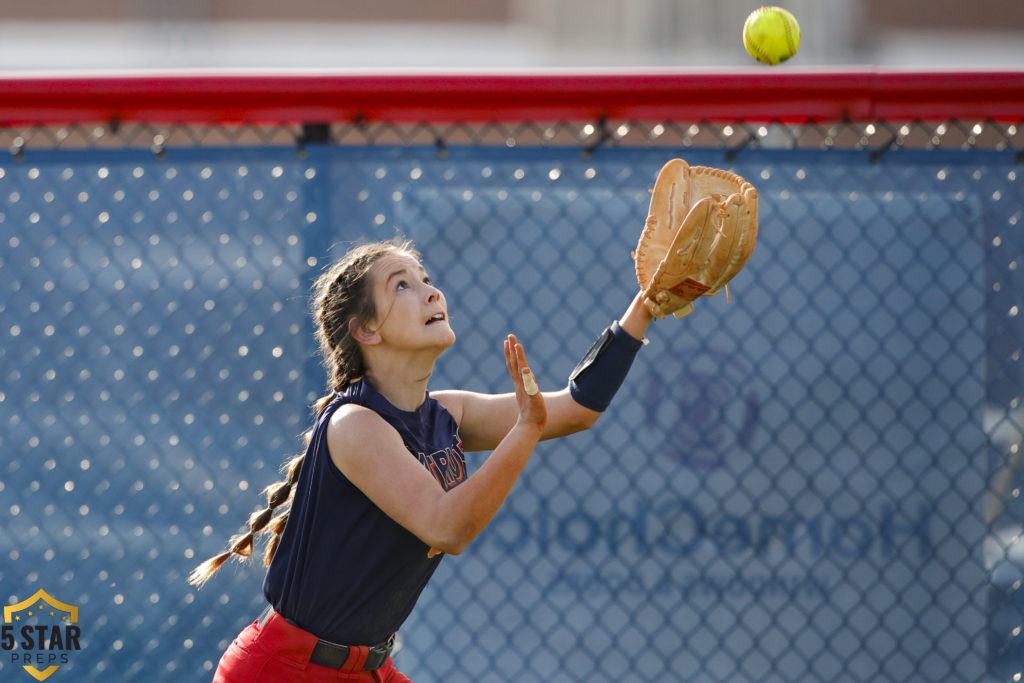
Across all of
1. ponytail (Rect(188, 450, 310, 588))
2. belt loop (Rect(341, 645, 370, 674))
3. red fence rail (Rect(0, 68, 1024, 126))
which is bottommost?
belt loop (Rect(341, 645, 370, 674))

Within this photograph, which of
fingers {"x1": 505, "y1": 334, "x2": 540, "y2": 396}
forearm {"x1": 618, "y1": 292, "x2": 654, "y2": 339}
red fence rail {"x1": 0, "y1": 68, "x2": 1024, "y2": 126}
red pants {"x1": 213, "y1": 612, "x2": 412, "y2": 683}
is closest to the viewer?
fingers {"x1": 505, "y1": 334, "x2": 540, "y2": 396}

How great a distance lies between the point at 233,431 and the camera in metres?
2.57

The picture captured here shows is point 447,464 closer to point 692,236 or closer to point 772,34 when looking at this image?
point 692,236

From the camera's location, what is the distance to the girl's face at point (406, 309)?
2066 millimetres

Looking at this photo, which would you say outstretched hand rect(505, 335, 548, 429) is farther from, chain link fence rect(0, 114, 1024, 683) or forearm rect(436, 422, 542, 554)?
chain link fence rect(0, 114, 1024, 683)

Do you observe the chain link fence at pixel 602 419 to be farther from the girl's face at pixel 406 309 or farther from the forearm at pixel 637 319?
the girl's face at pixel 406 309

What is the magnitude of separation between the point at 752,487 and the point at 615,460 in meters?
0.33

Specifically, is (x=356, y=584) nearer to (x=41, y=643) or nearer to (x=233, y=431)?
(x=233, y=431)

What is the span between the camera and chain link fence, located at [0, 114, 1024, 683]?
2.54 m

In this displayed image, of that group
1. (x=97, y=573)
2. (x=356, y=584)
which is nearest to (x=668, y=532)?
(x=356, y=584)

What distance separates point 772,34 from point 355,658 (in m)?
1.70

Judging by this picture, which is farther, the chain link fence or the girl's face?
the chain link fence

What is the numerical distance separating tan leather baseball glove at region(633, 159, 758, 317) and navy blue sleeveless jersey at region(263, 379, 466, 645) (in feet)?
1.99

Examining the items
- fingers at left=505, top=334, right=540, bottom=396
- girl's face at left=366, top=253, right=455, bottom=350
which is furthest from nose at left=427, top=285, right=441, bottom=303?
fingers at left=505, top=334, right=540, bottom=396
